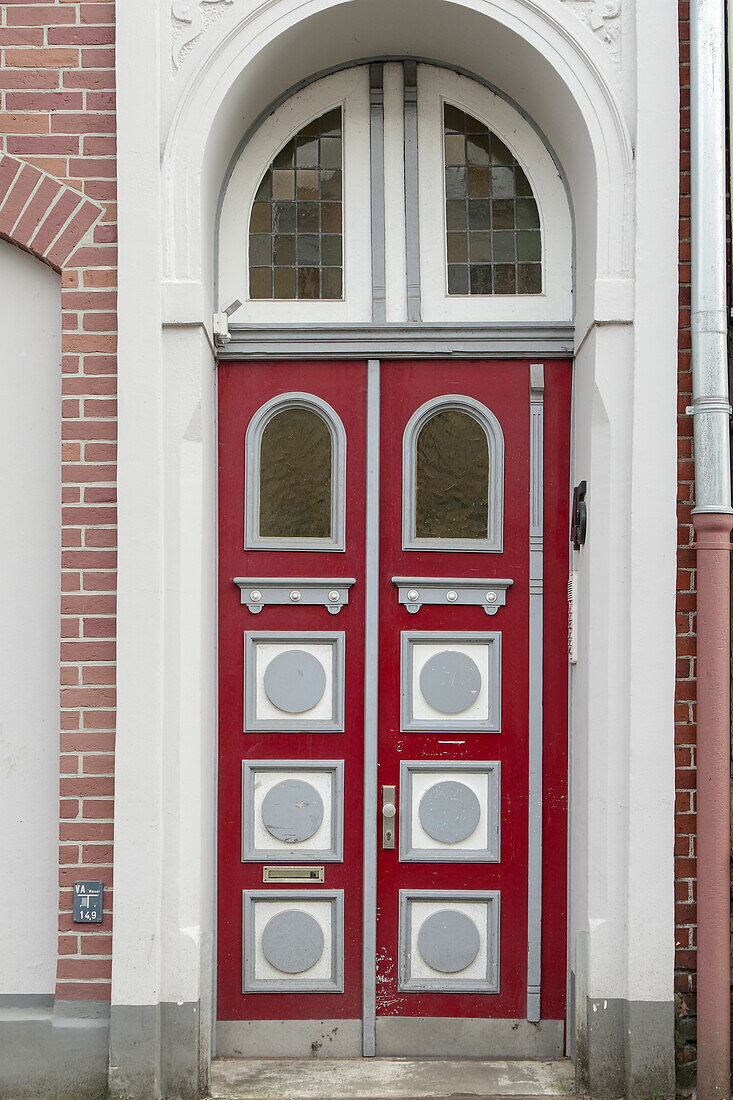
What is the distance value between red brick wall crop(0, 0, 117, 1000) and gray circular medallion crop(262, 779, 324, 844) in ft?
2.02

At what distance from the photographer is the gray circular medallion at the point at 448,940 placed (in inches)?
150

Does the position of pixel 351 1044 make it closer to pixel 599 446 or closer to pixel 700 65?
pixel 599 446

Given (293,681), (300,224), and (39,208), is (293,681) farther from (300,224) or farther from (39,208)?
(39,208)

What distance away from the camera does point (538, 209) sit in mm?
3930

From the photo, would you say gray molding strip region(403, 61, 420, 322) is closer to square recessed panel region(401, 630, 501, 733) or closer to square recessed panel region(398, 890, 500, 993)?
square recessed panel region(401, 630, 501, 733)

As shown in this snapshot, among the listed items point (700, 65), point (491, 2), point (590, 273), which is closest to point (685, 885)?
point (590, 273)

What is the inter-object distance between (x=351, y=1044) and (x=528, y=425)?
8.04 ft

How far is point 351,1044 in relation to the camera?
3.81m

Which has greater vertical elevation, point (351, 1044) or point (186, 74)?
point (186, 74)

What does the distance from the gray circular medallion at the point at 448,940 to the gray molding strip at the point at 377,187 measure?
231 cm

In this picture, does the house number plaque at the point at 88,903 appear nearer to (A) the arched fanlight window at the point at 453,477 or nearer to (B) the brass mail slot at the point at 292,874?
(B) the brass mail slot at the point at 292,874

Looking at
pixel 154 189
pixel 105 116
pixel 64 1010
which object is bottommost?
pixel 64 1010

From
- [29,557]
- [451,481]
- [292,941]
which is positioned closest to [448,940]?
[292,941]

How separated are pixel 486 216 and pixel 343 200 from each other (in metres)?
0.56
